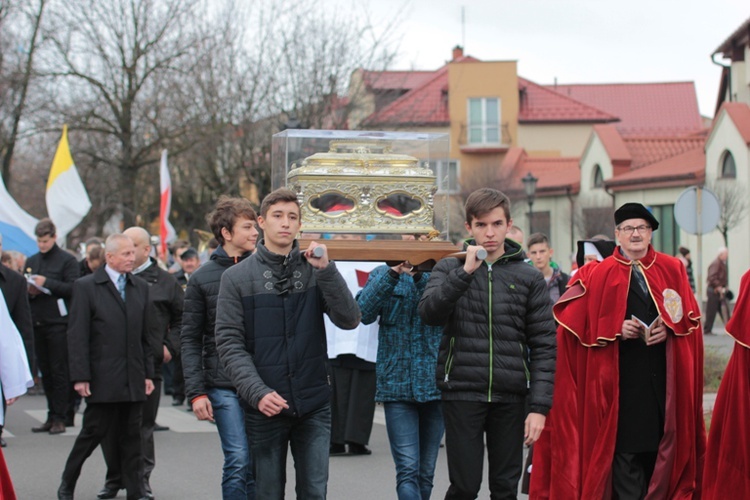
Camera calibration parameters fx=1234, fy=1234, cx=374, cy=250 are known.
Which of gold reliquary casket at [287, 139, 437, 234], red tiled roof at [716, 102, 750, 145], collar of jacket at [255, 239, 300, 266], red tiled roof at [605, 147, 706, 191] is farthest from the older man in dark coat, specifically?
red tiled roof at [605, 147, 706, 191]

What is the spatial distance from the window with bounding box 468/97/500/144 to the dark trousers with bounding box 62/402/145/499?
174 feet

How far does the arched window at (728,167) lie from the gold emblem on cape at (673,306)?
3146 centimetres

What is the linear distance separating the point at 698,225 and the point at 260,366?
1423cm

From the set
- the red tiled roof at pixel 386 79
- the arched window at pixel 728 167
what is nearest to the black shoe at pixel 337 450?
the red tiled roof at pixel 386 79

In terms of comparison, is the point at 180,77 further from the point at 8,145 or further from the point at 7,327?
the point at 7,327

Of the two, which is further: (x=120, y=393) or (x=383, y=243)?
(x=120, y=393)

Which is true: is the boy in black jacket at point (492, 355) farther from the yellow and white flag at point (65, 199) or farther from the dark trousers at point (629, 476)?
the yellow and white flag at point (65, 199)

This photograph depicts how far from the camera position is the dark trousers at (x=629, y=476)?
7.21 m

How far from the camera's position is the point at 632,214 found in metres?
7.13

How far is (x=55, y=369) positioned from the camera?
44.3 feet

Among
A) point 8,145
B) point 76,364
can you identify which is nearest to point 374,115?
point 8,145

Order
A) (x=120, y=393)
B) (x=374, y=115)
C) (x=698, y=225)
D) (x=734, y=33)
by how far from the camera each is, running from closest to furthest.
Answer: (x=120, y=393) < (x=698, y=225) < (x=374, y=115) < (x=734, y=33)

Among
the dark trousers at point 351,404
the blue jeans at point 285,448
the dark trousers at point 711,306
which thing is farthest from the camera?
the dark trousers at point 711,306

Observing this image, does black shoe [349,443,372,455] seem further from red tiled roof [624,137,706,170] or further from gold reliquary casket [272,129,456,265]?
red tiled roof [624,137,706,170]
